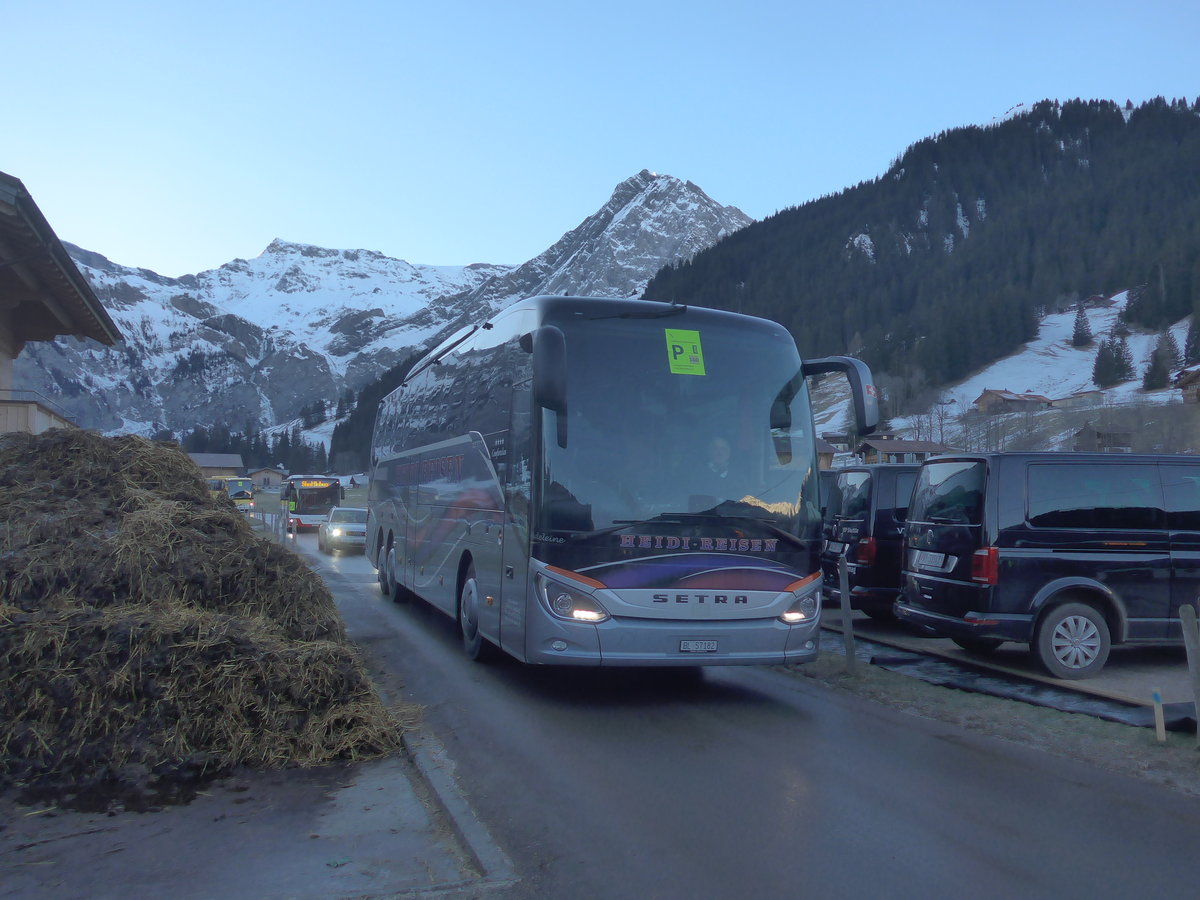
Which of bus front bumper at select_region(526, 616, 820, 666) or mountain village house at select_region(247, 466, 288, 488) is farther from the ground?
mountain village house at select_region(247, 466, 288, 488)

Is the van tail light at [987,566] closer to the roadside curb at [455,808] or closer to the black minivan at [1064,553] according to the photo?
the black minivan at [1064,553]

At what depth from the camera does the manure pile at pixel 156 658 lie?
5.44 m

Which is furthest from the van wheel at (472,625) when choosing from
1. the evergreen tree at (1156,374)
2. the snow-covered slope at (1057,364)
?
the evergreen tree at (1156,374)

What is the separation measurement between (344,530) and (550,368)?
77.7 feet

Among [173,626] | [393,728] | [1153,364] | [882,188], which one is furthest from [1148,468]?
[882,188]

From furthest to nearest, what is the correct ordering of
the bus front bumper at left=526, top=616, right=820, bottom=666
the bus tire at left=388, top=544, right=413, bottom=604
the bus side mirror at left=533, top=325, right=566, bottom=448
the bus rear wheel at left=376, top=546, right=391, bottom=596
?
1. the bus rear wheel at left=376, top=546, right=391, bottom=596
2. the bus tire at left=388, top=544, right=413, bottom=604
3. the bus front bumper at left=526, top=616, right=820, bottom=666
4. the bus side mirror at left=533, top=325, right=566, bottom=448

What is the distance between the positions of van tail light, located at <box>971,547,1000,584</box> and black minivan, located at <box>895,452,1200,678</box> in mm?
10

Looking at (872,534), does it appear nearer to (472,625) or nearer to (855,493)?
(855,493)

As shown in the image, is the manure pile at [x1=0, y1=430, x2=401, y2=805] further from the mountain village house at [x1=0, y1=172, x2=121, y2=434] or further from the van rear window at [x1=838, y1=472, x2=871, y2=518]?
the van rear window at [x1=838, y1=472, x2=871, y2=518]

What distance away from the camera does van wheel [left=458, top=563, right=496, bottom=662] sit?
957cm

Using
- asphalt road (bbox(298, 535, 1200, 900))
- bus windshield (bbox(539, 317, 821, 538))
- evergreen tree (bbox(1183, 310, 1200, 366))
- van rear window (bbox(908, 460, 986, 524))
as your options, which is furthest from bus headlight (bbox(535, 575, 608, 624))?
evergreen tree (bbox(1183, 310, 1200, 366))

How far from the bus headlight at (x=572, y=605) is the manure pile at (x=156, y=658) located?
1604mm

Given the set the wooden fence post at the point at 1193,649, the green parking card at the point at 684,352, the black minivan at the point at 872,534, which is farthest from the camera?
the black minivan at the point at 872,534

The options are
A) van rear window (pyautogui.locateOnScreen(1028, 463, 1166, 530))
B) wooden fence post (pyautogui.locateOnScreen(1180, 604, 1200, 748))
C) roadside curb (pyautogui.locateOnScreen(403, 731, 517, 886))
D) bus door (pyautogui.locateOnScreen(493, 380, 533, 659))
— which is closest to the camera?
roadside curb (pyautogui.locateOnScreen(403, 731, 517, 886))
